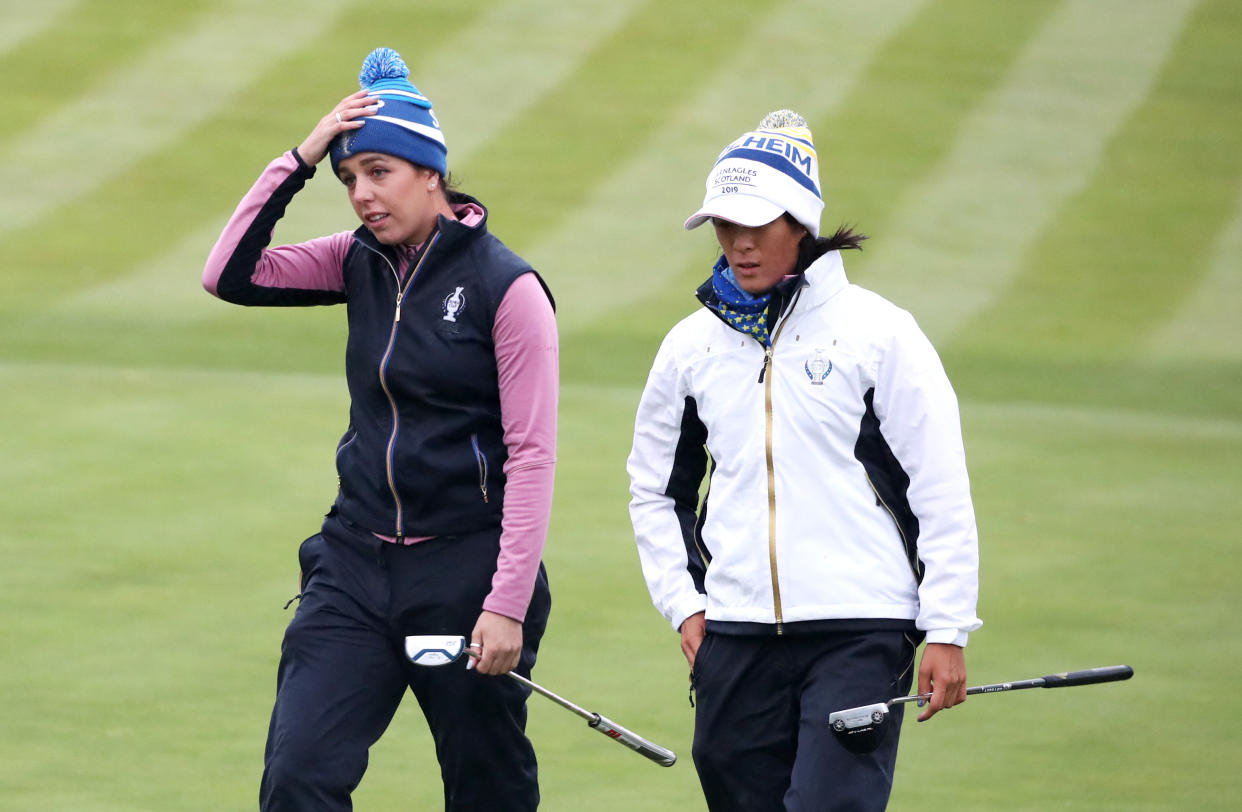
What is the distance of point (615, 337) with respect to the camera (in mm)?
13312

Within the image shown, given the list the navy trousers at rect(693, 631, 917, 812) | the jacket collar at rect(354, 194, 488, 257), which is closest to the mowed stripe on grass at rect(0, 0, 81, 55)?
the jacket collar at rect(354, 194, 488, 257)

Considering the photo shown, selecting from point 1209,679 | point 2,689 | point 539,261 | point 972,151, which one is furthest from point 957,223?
point 2,689

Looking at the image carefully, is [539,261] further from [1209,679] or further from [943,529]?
[943,529]

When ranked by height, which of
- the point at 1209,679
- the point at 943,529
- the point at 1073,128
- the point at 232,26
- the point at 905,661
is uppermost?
the point at 232,26

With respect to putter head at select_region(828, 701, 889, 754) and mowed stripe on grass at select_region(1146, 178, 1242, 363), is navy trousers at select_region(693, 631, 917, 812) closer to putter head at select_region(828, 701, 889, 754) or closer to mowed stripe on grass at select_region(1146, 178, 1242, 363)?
putter head at select_region(828, 701, 889, 754)

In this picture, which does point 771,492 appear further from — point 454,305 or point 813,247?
point 454,305

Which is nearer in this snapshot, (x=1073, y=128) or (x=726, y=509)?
(x=726, y=509)

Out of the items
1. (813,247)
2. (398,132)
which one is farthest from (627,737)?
(398,132)

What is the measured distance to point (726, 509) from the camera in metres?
4.50

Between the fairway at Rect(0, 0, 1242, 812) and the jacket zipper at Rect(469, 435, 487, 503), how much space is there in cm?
175

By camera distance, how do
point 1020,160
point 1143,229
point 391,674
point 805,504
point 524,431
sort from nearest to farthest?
point 805,504
point 524,431
point 391,674
point 1143,229
point 1020,160

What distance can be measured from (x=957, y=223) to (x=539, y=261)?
11.8 feet

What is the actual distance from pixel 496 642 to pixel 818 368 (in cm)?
104

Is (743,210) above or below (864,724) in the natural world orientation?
above
